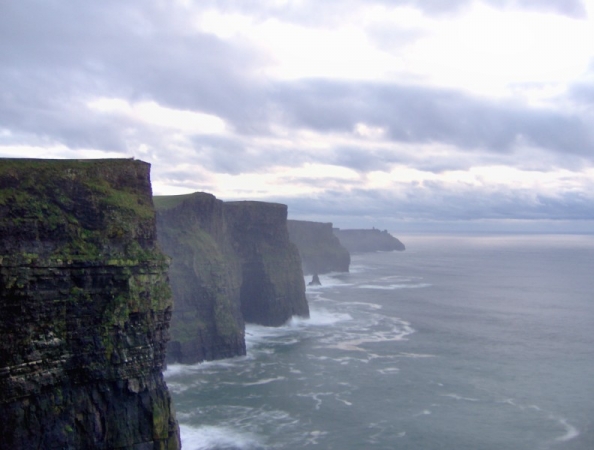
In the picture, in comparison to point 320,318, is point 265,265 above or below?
above

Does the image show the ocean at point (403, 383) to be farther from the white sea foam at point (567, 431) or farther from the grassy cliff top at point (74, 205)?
the grassy cliff top at point (74, 205)

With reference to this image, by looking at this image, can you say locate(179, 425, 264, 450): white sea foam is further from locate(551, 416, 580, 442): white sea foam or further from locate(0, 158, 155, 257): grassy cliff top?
locate(551, 416, 580, 442): white sea foam

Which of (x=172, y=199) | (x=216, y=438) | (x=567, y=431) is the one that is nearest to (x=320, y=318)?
(x=172, y=199)

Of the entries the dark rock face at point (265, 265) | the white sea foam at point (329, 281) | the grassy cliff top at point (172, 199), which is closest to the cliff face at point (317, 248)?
the white sea foam at point (329, 281)

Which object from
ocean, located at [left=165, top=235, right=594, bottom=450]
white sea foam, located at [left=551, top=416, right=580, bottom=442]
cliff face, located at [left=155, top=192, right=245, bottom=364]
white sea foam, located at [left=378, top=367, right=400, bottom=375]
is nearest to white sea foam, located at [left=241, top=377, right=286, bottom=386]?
ocean, located at [left=165, top=235, right=594, bottom=450]

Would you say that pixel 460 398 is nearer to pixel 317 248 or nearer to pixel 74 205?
pixel 74 205

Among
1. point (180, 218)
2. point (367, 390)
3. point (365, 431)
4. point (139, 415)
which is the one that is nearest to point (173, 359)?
point (180, 218)
